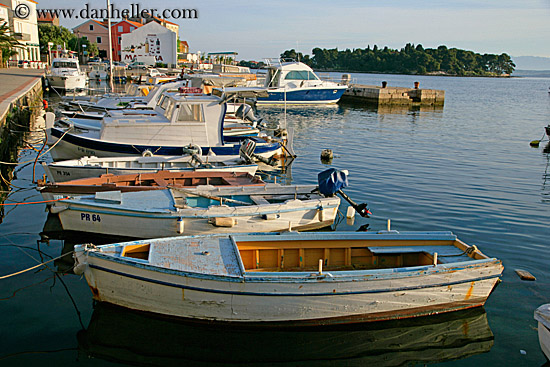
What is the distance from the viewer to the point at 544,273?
31.1ft

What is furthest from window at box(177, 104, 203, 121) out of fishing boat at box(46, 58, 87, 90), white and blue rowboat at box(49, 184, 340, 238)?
fishing boat at box(46, 58, 87, 90)

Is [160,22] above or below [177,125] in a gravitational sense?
above

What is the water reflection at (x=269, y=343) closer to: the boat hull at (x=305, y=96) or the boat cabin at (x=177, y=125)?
the boat cabin at (x=177, y=125)

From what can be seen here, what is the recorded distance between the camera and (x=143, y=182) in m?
11.9

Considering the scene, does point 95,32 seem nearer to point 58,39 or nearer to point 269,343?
point 58,39

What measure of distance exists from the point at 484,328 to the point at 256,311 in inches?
146

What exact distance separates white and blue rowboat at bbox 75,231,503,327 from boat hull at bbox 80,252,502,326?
1 centimetres

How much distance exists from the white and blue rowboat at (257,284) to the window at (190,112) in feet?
26.0

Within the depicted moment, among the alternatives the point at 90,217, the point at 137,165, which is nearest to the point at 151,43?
the point at 137,165

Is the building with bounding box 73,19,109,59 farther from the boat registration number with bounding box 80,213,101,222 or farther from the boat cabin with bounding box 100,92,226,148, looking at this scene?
the boat registration number with bounding box 80,213,101,222

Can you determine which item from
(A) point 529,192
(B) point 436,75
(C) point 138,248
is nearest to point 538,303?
(C) point 138,248

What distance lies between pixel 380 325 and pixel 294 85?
117 ft

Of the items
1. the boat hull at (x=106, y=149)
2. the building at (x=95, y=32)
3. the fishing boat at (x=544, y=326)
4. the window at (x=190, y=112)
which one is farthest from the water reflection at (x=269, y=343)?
the building at (x=95, y=32)

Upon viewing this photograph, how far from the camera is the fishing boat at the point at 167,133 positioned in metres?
15.0
